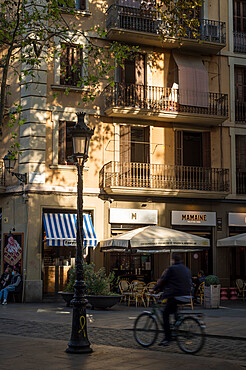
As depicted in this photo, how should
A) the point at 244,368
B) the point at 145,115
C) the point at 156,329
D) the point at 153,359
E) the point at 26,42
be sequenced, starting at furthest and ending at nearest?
the point at 145,115 → the point at 26,42 → the point at 156,329 → the point at 153,359 → the point at 244,368

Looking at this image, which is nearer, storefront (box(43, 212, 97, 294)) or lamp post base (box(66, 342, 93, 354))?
lamp post base (box(66, 342, 93, 354))

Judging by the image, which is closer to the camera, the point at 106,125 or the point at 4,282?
the point at 4,282

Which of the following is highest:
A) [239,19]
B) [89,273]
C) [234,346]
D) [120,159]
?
[239,19]

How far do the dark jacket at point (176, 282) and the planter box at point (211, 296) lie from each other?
9238 millimetres

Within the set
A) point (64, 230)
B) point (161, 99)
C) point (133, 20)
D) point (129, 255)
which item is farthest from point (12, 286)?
point (133, 20)

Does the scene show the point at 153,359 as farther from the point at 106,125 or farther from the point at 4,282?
the point at 106,125

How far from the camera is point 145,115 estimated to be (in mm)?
23938

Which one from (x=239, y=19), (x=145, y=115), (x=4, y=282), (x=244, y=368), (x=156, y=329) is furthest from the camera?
(x=239, y=19)

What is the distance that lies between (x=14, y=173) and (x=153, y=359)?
14.1m

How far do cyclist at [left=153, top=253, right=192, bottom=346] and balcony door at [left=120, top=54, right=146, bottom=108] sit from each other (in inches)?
568

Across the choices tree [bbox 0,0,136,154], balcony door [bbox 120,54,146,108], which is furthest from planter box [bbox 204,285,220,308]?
balcony door [bbox 120,54,146,108]

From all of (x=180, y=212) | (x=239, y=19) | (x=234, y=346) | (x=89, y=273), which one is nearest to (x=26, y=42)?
(x=89, y=273)

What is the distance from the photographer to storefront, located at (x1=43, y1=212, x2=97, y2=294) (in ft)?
73.4

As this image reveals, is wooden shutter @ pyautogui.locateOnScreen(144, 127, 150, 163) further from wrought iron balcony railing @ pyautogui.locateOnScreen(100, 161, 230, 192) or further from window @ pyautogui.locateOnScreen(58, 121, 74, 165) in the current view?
window @ pyautogui.locateOnScreen(58, 121, 74, 165)
